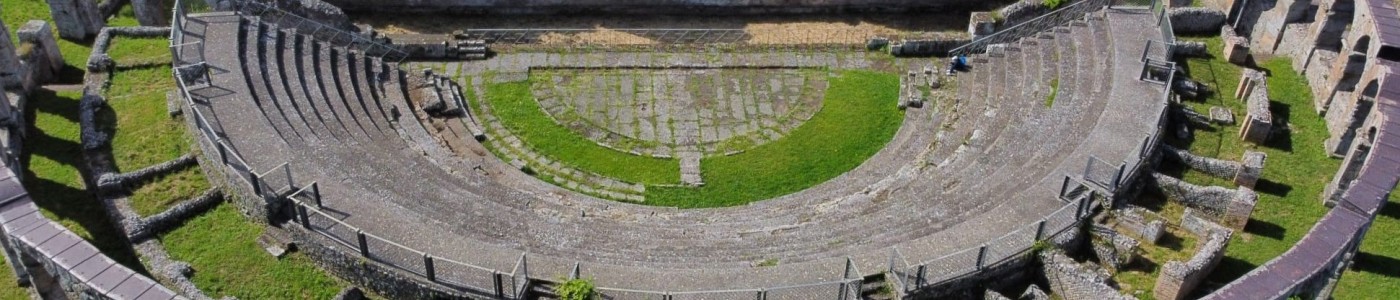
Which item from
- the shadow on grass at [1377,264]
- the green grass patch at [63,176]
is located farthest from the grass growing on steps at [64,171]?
the shadow on grass at [1377,264]

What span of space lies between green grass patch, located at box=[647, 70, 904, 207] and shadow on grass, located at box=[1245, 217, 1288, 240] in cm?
853

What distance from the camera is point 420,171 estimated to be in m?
23.4

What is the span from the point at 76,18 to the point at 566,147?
584 inches

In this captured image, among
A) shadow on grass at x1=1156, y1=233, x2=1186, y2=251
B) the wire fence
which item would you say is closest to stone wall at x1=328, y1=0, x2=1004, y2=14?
shadow on grass at x1=1156, y1=233, x2=1186, y2=251

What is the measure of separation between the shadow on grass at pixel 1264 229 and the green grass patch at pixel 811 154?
8535 millimetres

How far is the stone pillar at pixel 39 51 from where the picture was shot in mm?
27641

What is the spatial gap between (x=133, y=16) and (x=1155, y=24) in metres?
29.0

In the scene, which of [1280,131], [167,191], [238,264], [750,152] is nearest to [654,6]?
[750,152]

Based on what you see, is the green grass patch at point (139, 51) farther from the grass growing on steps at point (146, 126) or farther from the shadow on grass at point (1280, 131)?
the shadow on grass at point (1280, 131)

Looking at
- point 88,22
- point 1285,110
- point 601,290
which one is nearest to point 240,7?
point 88,22

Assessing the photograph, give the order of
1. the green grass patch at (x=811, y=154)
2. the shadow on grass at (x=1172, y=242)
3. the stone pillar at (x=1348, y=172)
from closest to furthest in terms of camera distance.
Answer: the shadow on grass at (x=1172, y=242) < the stone pillar at (x=1348, y=172) < the green grass patch at (x=811, y=154)

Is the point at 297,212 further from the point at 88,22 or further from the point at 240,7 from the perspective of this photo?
the point at 88,22

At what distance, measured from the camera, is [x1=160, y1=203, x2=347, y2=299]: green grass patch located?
1953 cm

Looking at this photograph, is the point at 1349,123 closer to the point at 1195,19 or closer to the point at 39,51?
the point at 1195,19
